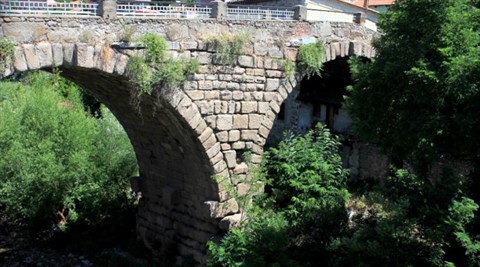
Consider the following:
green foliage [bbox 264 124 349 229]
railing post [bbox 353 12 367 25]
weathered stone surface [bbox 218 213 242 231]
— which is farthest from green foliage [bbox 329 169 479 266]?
railing post [bbox 353 12 367 25]

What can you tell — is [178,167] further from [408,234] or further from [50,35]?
[408,234]

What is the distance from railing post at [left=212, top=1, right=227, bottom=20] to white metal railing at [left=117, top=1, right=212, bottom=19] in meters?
0.15

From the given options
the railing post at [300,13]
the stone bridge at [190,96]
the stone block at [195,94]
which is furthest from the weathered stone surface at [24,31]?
the railing post at [300,13]

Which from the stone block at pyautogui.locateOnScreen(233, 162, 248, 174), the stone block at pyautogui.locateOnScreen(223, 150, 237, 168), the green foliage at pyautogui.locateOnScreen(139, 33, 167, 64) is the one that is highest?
the green foliage at pyautogui.locateOnScreen(139, 33, 167, 64)

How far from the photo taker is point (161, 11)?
30.2 ft

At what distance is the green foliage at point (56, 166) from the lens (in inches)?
549

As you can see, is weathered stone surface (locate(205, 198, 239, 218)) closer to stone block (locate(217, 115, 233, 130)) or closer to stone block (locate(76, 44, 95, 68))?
stone block (locate(217, 115, 233, 130))

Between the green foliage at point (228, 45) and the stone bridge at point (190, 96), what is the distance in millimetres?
107

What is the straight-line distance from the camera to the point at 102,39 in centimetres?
836

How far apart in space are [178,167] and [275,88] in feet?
8.17

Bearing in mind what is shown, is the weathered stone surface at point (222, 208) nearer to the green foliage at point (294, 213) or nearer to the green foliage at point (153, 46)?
the green foliage at point (294, 213)

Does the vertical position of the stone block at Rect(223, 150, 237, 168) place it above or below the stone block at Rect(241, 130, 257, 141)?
below

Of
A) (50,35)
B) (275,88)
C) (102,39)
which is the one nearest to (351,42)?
(275,88)

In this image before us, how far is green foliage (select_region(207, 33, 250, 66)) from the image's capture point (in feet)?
31.1
